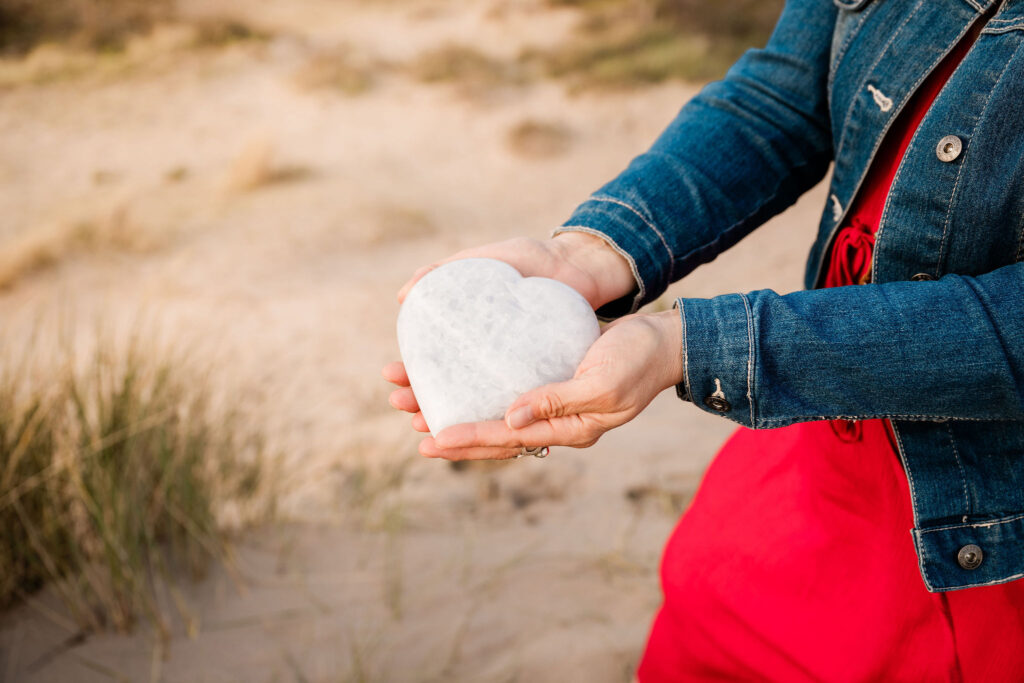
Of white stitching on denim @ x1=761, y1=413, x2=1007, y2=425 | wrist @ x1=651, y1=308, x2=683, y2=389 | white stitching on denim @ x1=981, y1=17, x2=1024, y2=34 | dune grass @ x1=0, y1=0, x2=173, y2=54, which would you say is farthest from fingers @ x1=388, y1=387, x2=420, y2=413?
dune grass @ x1=0, y1=0, x2=173, y2=54

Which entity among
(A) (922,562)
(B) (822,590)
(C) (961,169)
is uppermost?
(C) (961,169)

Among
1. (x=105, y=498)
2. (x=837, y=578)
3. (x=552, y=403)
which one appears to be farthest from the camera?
(x=105, y=498)

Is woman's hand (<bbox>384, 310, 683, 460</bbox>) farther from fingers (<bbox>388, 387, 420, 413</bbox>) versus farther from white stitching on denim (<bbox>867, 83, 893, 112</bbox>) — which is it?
white stitching on denim (<bbox>867, 83, 893, 112</bbox>)

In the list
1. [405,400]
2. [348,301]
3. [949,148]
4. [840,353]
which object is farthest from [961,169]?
[348,301]

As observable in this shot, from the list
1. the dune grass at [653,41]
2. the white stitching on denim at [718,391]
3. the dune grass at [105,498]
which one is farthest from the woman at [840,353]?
the dune grass at [653,41]

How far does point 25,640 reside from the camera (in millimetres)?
1879

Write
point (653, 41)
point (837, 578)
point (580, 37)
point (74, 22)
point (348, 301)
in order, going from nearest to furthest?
point (837, 578) < point (348, 301) < point (653, 41) < point (580, 37) < point (74, 22)

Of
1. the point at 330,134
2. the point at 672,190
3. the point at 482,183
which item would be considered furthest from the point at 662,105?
the point at 672,190

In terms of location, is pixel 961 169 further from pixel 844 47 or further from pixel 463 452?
pixel 463 452

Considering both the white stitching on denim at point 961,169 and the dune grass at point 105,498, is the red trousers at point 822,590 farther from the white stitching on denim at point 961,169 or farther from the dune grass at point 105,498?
the dune grass at point 105,498

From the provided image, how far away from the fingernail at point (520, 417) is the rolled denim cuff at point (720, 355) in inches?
8.0

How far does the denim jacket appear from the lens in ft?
2.81

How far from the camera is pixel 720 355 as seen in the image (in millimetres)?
913

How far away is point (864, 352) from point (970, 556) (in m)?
0.35
